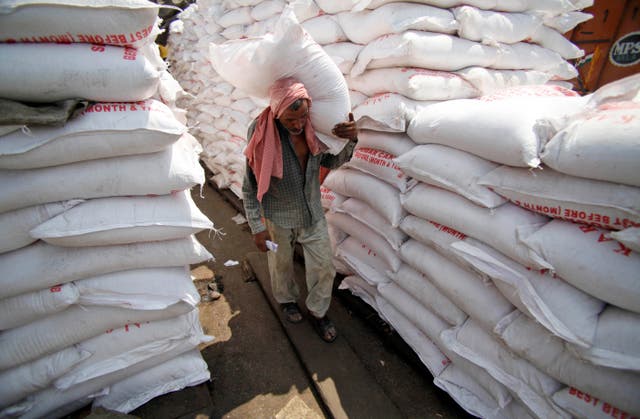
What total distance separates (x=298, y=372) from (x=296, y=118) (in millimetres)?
1609

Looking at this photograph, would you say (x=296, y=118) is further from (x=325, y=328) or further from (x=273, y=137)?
(x=325, y=328)

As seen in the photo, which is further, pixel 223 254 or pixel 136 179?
pixel 223 254

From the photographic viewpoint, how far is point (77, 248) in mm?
1533

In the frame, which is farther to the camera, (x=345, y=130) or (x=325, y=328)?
(x=325, y=328)

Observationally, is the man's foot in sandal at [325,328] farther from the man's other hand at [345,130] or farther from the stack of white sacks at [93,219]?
the man's other hand at [345,130]

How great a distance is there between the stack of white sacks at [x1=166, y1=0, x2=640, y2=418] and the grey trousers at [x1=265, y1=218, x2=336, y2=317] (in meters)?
0.32

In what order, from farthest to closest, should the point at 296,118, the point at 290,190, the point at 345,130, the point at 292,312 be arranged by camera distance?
the point at 292,312
the point at 290,190
the point at 345,130
the point at 296,118

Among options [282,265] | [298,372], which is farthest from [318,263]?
[298,372]

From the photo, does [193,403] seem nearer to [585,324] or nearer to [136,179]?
[136,179]

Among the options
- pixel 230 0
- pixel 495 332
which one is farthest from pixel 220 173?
pixel 495 332

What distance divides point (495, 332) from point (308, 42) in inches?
67.2

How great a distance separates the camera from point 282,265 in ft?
7.25

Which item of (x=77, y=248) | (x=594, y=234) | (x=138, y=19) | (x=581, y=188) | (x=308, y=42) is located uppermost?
(x=138, y=19)

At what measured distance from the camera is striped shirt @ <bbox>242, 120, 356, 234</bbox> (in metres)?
1.92
